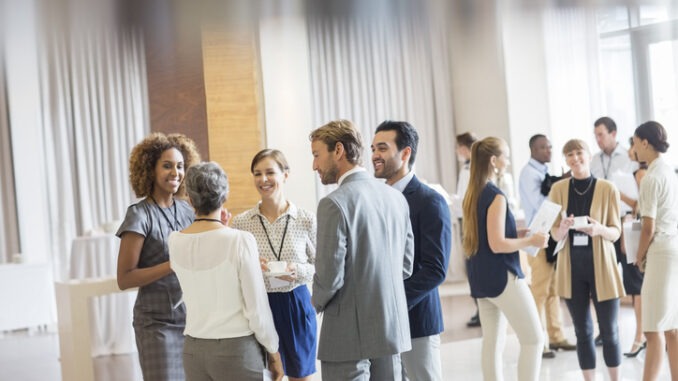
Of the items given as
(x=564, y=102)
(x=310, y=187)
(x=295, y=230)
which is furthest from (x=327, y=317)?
(x=564, y=102)

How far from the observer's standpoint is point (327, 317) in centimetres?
204

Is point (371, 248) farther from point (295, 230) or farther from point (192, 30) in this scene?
point (192, 30)

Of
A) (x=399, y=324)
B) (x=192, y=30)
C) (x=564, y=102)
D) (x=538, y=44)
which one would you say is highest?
(x=538, y=44)

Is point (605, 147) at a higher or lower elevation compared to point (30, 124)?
lower

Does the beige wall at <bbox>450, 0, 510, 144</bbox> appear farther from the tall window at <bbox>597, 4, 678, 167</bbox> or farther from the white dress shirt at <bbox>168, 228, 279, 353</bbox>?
the white dress shirt at <bbox>168, 228, 279, 353</bbox>

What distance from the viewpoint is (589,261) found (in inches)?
139

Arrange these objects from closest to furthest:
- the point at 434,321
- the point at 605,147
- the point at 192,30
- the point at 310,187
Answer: the point at 192,30 < the point at 434,321 < the point at 605,147 < the point at 310,187

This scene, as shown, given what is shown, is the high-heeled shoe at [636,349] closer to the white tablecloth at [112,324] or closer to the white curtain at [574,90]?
the white tablecloth at [112,324]

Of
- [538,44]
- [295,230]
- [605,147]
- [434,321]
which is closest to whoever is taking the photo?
[434,321]

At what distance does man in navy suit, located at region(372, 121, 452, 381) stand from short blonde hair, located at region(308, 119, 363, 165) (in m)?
0.35

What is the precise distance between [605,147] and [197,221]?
3.95 meters

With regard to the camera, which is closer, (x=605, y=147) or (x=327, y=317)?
(x=327, y=317)

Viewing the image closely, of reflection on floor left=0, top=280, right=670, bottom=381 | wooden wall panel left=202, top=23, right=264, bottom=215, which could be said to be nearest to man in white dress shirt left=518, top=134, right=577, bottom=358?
reflection on floor left=0, top=280, right=670, bottom=381

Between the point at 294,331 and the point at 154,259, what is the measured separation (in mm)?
603
